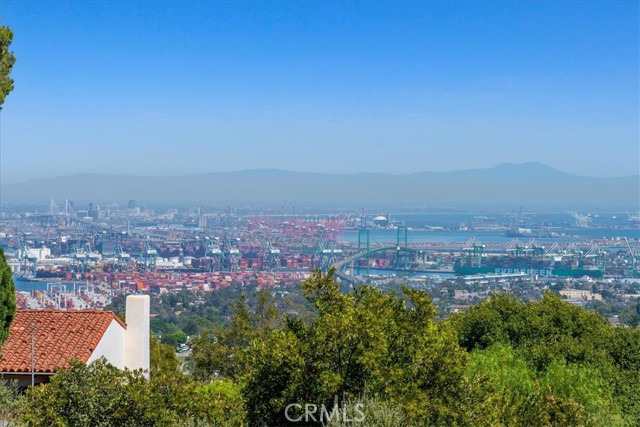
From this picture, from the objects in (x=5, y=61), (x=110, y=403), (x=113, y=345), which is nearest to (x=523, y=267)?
(x=113, y=345)

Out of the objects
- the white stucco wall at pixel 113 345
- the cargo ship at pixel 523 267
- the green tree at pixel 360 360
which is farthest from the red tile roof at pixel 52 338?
the cargo ship at pixel 523 267

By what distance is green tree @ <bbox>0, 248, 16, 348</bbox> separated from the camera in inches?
396

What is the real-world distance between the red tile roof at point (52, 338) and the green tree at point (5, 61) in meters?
3.64

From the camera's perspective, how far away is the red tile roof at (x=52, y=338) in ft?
39.4

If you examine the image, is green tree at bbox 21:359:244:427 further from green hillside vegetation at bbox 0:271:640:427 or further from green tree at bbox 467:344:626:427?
green tree at bbox 467:344:626:427

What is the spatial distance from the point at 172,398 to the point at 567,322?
14125mm

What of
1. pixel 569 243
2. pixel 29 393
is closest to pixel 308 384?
pixel 29 393

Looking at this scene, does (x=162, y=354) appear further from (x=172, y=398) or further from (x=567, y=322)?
(x=172, y=398)

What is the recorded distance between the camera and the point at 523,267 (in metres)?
106

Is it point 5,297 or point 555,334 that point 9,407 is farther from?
point 555,334

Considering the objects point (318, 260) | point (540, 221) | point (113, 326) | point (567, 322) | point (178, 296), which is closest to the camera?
point (113, 326)

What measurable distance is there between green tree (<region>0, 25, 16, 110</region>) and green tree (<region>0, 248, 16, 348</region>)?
2.11m

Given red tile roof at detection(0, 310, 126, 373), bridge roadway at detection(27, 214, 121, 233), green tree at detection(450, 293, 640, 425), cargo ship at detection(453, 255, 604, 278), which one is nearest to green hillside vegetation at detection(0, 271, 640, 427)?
red tile roof at detection(0, 310, 126, 373)

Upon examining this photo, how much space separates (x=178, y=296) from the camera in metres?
67.2
